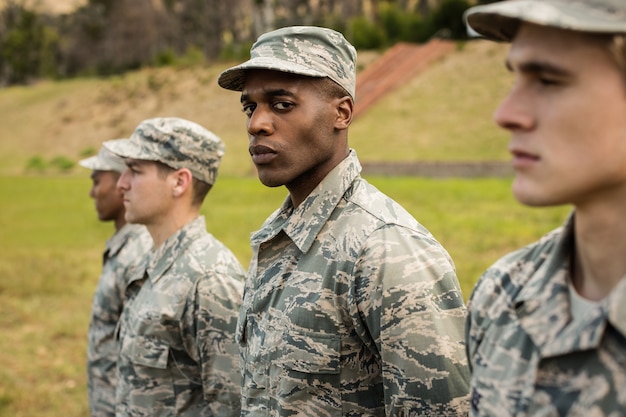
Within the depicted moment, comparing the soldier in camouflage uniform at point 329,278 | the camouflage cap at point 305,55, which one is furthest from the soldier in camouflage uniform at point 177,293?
the camouflage cap at point 305,55

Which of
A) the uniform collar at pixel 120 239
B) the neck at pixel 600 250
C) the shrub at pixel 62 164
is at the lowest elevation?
the shrub at pixel 62 164

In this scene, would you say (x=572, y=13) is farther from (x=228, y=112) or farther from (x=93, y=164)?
(x=228, y=112)

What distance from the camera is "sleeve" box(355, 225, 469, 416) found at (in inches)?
85.0

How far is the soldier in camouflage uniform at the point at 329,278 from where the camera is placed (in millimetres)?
Answer: 2178

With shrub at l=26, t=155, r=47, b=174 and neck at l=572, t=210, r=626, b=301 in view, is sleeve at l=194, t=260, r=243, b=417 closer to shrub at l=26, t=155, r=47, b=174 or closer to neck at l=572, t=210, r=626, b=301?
neck at l=572, t=210, r=626, b=301

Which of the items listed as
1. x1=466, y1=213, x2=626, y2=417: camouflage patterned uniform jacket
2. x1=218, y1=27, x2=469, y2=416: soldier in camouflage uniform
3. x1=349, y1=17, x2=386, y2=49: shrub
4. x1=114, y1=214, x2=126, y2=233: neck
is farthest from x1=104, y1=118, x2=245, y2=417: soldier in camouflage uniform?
x1=349, y1=17, x2=386, y2=49: shrub

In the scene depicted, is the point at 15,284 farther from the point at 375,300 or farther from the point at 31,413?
the point at 375,300

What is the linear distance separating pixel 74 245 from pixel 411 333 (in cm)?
1151

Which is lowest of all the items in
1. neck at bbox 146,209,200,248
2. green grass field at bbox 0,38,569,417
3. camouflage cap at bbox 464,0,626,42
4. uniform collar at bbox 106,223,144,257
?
green grass field at bbox 0,38,569,417

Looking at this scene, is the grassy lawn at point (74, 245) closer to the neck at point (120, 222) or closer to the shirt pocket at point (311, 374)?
the neck at point (120, 222)

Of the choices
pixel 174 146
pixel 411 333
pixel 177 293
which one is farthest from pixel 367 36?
pixel 411 333

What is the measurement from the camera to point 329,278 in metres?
2.28

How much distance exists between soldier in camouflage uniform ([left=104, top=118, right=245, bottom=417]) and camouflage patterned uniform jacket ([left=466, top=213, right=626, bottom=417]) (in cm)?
150

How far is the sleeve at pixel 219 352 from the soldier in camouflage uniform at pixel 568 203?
5.02 feet
